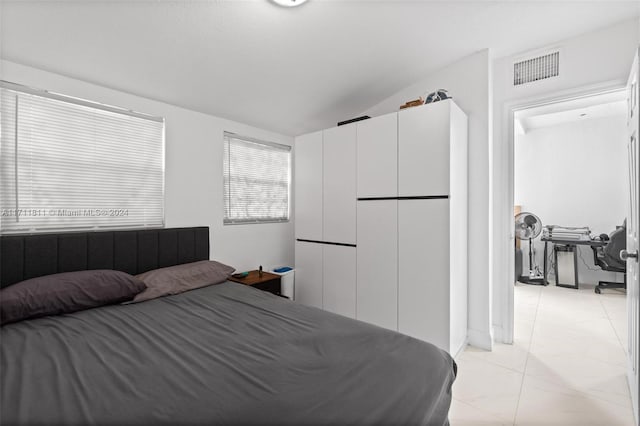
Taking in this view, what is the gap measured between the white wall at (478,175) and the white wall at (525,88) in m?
0.14

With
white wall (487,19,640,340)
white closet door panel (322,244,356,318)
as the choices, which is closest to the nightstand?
white closet door panel (322,244,356,318)

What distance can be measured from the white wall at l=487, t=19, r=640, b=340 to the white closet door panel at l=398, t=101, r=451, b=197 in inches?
28.1

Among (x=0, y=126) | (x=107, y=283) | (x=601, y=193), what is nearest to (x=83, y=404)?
(x=107, y=283)

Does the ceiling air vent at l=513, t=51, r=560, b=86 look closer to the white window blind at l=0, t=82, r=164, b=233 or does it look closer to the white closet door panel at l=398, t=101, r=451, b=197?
the white closet door panel at l=398, t=101, r=451, b=197

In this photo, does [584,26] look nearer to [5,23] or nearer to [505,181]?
[505,181]

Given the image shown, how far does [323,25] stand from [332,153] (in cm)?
128

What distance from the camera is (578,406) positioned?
1938 mm

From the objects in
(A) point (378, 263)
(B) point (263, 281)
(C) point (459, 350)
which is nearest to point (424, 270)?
(A) point (378, 263)

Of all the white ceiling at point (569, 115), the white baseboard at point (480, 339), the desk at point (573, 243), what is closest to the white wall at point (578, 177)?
the white ceiling at point (569, 115)

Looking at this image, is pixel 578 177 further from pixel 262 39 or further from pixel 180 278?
pixel 180 278

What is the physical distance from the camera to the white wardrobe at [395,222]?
2453 mm

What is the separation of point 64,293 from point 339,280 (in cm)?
222

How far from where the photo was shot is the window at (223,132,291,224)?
338cm

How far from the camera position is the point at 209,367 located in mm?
1223
